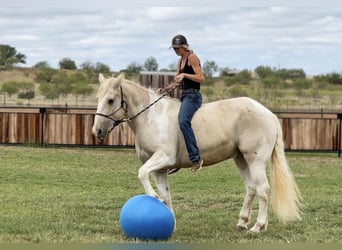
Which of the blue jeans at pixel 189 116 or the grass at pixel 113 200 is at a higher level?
the blue jeans at pixel 189 116

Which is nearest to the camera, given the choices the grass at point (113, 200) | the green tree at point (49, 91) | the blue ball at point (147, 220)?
the blue ball at point (147, 220)

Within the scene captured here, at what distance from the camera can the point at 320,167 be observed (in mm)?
19531

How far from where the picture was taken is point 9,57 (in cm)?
6419

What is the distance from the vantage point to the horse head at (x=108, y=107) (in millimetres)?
8648

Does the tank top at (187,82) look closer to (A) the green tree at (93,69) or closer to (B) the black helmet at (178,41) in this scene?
(B) the black helmet at (178,41)

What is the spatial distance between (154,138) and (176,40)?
136 centimetres

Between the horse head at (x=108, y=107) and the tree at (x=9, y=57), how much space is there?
55.8m

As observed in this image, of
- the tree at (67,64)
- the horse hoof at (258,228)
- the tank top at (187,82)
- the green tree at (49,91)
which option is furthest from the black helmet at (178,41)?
the tree at (67,64)

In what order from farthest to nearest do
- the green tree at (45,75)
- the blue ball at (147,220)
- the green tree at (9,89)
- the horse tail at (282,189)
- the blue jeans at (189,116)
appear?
the green tree at (45,75), the green tree at (9,89), the horse tail at (282,189), the blue jeans at (189,116), the blue ball at (147,220)

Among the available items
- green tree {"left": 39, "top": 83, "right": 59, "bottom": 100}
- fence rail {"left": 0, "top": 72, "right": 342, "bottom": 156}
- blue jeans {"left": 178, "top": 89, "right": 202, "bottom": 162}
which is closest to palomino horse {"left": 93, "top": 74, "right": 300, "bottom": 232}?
blue jeans {"left": 178, "top": 89, "right": 202, "bottom": 162}

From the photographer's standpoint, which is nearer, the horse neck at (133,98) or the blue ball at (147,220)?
the blue ball at (147,220)

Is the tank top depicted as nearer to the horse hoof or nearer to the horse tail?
the horse tail

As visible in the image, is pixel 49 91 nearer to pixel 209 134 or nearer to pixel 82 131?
pixel 82 131

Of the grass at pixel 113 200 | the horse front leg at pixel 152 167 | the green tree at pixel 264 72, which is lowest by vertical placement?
the grass at pixel 113 200
